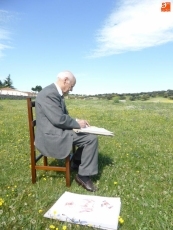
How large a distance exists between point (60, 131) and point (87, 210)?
1.72 m

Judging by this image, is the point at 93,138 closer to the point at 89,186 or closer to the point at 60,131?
the point at 60,131

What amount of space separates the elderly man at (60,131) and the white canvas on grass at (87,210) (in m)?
0.56

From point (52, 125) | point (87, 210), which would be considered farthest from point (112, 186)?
point (52, 125)

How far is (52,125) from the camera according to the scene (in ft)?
17.2

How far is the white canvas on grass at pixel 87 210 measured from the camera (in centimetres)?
401

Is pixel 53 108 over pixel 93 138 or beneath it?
over

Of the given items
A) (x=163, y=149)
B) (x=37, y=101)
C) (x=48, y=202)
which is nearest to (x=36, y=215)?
(x=48, y=202)

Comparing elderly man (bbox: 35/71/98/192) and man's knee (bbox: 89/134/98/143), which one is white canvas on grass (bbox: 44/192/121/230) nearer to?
elderly man (bbox: 35/71/98/192)

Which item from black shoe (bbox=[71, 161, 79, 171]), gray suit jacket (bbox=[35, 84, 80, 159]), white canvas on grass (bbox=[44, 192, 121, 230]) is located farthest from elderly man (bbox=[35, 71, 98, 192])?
black shoe (bbox=[71, 161, 79, 171])

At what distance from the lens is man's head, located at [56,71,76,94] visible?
530 cm

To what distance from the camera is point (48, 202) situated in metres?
4.76

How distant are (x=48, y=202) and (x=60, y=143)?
1.19 metres

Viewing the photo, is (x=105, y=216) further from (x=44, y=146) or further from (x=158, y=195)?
(x=44, y=146)

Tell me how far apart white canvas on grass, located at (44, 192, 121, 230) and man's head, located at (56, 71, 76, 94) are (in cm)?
226
